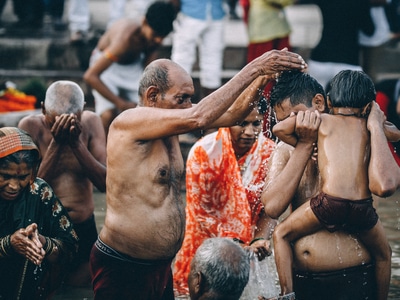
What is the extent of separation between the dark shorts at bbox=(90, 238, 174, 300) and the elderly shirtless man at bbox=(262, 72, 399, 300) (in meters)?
0.70

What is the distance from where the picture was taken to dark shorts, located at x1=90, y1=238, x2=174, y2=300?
4609mm

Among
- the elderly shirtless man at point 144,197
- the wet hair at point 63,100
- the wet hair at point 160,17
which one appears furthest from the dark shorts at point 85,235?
the wet hair at point 160,17

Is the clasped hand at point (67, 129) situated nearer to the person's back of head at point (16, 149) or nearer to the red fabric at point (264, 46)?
the person's back of head at point (16, 149)

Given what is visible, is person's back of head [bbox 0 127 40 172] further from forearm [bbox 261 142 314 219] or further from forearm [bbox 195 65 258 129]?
forearm [bbox 261 142 314 219]

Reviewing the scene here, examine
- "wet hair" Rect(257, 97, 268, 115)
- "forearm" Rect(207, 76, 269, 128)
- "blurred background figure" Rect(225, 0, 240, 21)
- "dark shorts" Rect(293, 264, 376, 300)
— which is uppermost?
"forearm" Rect(207, 76, 269, 128)

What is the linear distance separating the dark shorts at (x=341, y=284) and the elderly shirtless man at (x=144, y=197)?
731mm

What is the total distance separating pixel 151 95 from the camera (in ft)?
15.3

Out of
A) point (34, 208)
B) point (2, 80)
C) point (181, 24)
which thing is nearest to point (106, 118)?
point (181, 24)

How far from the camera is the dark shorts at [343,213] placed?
4.34m

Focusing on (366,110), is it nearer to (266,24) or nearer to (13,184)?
(13,184)

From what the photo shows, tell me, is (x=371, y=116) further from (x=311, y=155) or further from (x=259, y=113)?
(x=259, y=113)

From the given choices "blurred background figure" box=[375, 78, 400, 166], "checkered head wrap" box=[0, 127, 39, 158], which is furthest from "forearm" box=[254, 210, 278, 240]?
"blurred background figure" box=[375, 78, 400, 166]

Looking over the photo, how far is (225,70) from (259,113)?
5505mm

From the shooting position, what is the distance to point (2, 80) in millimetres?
10891
